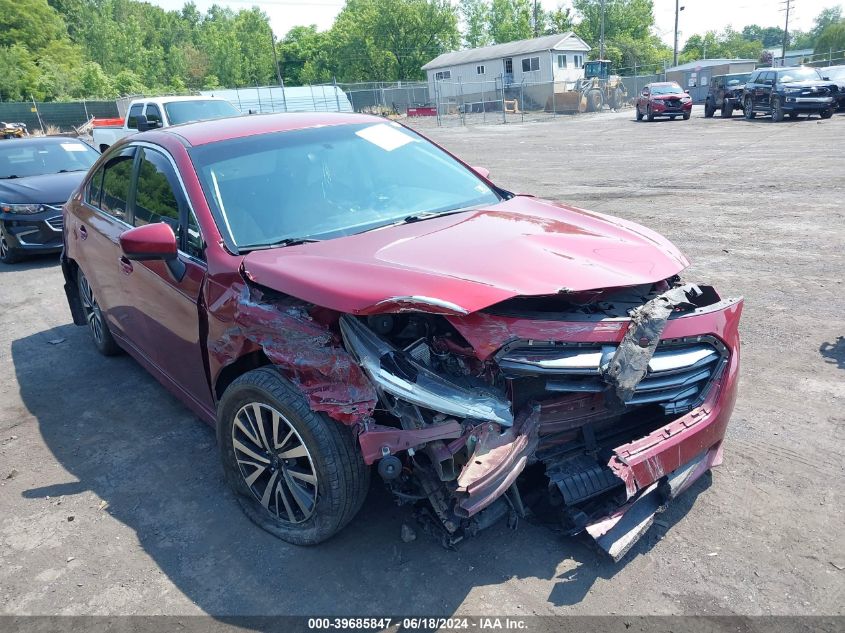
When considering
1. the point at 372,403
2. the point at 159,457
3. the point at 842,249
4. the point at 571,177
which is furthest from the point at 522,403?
the point at 571,177

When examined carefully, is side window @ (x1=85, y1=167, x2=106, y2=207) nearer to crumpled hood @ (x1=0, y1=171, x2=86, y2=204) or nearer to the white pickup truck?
crumpled hood @ (x1=0, y1=171, x2=86, y2=204)

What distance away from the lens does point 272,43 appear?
8844cm

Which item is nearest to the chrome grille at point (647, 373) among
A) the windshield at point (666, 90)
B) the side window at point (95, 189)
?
the side window at point (95, 189)

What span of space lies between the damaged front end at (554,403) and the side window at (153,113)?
13.7 meters

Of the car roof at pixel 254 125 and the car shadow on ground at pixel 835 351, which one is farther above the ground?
the car roof at pixel 254 125

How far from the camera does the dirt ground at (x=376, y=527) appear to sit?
2705mm

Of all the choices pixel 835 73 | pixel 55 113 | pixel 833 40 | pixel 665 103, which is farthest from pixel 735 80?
pixel 833 40

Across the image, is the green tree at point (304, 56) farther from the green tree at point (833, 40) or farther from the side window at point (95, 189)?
the side window at point (95, 189)

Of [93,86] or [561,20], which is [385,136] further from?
[561,20]

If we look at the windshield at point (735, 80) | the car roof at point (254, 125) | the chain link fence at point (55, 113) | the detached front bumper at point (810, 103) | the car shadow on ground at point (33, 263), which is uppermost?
the chain link fence at point (55, 113)

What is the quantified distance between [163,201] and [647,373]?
110 inches

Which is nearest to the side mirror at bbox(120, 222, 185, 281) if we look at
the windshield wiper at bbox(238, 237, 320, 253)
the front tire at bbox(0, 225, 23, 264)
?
the windshield wiper at bbox(238, 237, 320, 253)

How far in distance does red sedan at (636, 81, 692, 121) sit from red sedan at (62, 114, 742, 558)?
28.7 metres

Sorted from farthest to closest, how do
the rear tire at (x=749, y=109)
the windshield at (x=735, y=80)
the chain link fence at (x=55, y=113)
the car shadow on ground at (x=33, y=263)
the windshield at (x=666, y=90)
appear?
the chain link fence at (x=55, y=113)
the windshield at (x=666, y=90)
the windshield at (x=735, y=80)
the rear tire at (x=749, y=109)
the car shadow on ground at (x=33, y=263)
